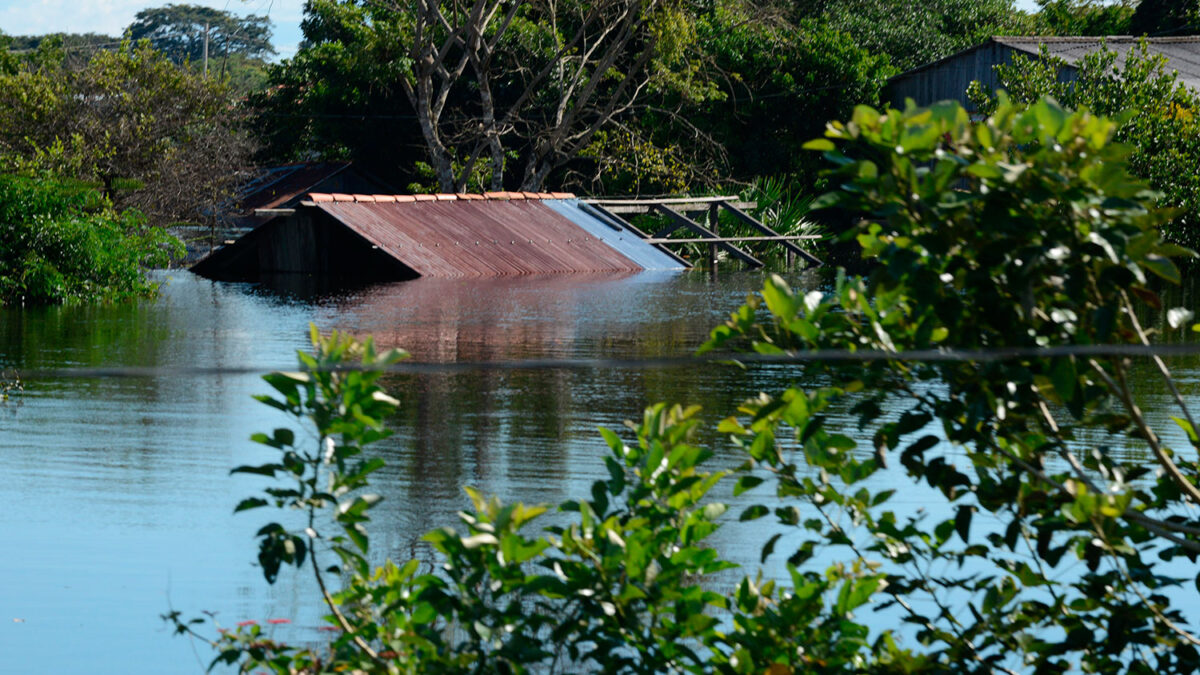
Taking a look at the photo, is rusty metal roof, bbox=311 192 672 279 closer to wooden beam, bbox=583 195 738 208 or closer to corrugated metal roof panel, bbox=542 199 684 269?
corrugated metal roof panel, bbox=542 199 684 269

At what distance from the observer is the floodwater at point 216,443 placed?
5.40m

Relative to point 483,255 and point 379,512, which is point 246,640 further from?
point 483,255

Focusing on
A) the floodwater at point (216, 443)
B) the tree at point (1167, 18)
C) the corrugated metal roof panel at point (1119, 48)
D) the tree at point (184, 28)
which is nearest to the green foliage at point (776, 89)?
the corrugated metal roof panel at point (1119, 48)

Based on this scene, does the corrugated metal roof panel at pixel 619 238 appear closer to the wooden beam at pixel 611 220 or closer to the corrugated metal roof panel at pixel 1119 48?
the wooden beam at pixel 611 220

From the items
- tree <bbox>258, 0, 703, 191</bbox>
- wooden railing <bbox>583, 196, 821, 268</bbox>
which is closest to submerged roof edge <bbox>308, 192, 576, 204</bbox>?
wooden railing <bbox>583, 196, 821, 268</bbox>

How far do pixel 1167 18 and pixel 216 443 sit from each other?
42025 mm

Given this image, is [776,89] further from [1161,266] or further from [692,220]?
[1161,266]

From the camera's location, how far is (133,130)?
25.7 m

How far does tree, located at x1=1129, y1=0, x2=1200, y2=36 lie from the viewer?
43188 mm

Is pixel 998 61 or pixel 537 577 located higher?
pixel 998 61

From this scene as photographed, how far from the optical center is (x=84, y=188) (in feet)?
59.7

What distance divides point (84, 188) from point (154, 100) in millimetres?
8933

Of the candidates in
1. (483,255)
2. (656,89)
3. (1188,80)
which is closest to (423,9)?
(656,89)

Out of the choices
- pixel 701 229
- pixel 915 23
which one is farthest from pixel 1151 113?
pixel 915 23
